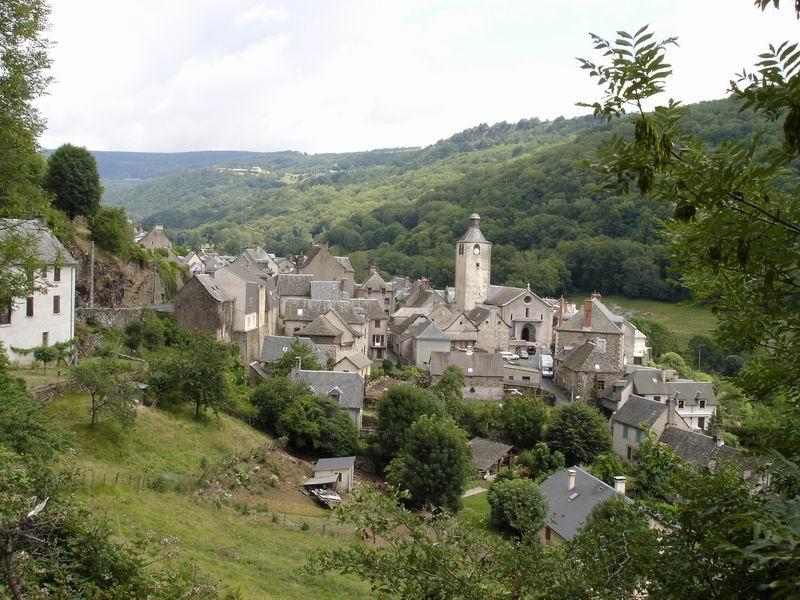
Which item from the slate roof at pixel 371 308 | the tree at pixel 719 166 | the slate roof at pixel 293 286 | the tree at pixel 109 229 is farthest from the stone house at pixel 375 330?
the tree at pixel 719 166

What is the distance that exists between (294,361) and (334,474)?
1073 centimetres

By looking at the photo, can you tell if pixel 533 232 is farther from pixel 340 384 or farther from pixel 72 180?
pixel 72 180

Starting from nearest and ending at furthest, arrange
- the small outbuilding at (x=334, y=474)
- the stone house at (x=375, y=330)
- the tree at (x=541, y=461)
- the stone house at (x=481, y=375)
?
the small outbuilding at (x=334, y=474)
the tree at (x=541, y=461)
the stone house at (x=481, y=375)
the stone house at (x=375, y=330)

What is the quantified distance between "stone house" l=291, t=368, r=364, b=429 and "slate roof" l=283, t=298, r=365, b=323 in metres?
10.2

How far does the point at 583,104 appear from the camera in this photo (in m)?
4.77

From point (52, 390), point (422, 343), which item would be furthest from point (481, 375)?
point (52, 390)

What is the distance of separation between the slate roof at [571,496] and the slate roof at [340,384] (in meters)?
11.9

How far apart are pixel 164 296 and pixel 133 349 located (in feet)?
27.8

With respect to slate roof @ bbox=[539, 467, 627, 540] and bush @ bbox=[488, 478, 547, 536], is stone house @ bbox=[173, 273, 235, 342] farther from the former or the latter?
slate roof @ bbox=[539, 467, 627, 540]

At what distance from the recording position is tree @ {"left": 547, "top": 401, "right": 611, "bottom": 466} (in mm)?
38625

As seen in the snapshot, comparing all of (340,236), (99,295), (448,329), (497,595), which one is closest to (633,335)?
(448,329)

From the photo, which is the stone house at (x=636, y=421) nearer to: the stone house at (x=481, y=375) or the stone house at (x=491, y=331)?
the stone house at (x=481, y=375)

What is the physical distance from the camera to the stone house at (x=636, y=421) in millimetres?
38844

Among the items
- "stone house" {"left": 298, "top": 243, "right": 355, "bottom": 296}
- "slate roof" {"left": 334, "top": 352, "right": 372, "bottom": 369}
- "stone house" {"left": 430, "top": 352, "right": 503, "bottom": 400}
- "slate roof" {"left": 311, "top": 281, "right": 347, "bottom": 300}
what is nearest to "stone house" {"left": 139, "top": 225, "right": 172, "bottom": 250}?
"stone house" {"left": 298, "top": 243, "right": 355, "bottom": 296}
